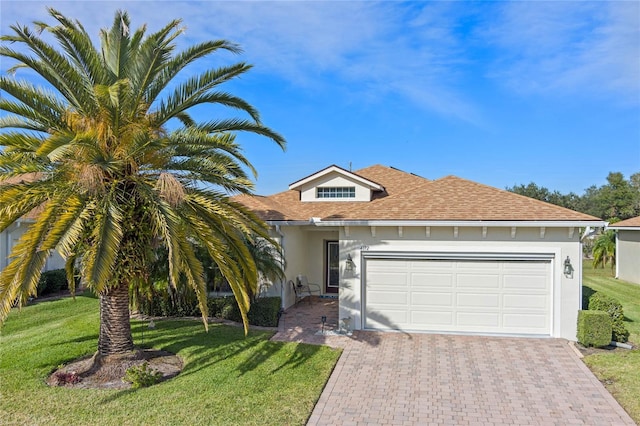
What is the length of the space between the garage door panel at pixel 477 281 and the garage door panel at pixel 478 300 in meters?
0.25

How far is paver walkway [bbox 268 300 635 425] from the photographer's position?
6738mm

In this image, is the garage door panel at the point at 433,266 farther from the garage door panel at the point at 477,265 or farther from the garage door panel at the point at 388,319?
the garage door panel at the point at 388,319

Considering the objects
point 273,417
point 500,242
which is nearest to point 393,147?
point 500,242

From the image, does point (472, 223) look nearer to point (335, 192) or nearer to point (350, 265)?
point (350, 265)

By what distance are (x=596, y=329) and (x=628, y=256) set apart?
54.8ft

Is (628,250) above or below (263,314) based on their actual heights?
above

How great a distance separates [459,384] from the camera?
8023 mm

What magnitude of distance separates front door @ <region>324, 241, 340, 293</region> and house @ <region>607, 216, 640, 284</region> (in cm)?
1633

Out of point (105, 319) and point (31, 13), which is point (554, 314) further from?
point (31, 13)

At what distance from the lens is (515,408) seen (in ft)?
23.1

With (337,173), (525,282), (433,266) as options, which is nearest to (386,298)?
(433,266)

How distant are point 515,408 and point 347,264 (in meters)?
5.72

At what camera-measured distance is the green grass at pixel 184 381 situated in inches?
257

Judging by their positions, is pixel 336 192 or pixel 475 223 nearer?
pixel 475 223
